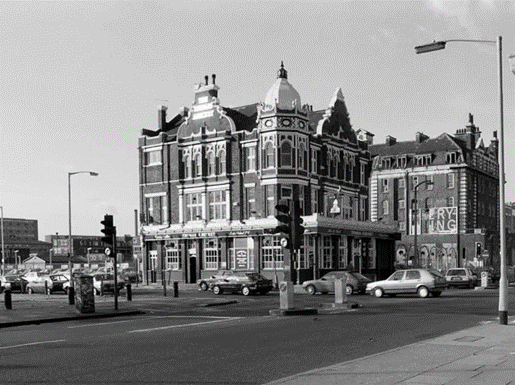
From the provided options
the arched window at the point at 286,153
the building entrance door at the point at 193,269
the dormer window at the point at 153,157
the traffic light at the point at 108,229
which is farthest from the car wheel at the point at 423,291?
the dormer window at the point at 153,157

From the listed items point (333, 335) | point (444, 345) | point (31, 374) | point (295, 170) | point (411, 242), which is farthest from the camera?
point (411, 242)

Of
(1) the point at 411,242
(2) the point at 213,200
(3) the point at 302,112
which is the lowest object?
(1) the point at 411,242

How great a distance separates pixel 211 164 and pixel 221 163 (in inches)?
49.9

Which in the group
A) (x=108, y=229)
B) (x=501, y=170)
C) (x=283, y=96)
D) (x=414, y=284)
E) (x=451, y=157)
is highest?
(x=283, y=96)

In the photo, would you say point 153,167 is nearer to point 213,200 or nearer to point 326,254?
point 213,200

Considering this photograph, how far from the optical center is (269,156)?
56750 millimetres

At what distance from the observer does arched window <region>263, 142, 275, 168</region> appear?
185 ft

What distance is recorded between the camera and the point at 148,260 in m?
64.9

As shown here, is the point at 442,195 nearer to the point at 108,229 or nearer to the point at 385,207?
the point at 385,207

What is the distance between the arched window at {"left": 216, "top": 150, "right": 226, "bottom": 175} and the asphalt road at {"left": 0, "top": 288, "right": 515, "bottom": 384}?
120 feet

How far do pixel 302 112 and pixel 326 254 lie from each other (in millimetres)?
12389

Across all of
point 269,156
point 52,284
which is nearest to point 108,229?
point 52,284

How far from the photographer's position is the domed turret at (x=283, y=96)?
56000 mm

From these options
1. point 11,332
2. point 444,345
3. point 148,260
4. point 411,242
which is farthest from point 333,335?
point 411,242
